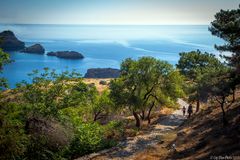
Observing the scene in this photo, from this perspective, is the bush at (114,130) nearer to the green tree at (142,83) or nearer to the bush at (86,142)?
the green tree at (142,83)

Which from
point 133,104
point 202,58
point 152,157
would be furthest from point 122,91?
point 202,58

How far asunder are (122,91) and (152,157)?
66.2 ft

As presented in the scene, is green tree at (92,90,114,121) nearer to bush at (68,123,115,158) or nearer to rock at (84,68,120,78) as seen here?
bush at (68,123,115,158)

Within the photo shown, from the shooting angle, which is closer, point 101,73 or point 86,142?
point 86,142

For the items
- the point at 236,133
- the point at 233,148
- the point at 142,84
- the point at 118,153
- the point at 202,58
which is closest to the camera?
the point at 233,148

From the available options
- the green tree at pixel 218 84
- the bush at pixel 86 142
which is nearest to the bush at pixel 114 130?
the bush at pixel 86 142

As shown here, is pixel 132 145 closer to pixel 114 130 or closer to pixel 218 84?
pixel 114 130

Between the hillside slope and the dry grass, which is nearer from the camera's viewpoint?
the hillside slope

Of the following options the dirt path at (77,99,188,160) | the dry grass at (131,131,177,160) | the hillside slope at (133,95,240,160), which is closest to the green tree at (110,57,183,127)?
the dirt path at (77,99,188,160)

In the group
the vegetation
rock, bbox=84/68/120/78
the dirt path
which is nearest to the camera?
the vegetation

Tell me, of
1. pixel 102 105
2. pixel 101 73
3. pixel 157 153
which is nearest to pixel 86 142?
pixel 157 153

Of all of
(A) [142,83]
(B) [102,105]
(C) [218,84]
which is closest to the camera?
(C) [218,84]

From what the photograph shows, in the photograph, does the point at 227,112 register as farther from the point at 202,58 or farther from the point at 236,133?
the point at 202,58

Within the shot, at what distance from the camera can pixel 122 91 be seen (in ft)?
155
